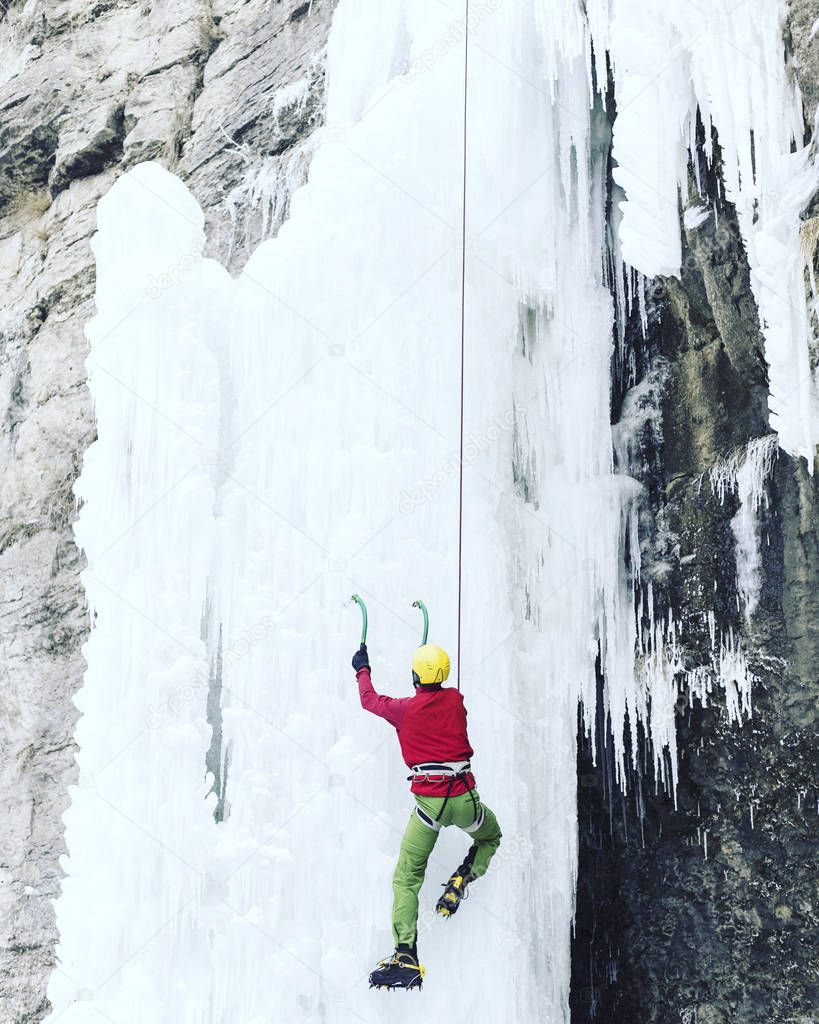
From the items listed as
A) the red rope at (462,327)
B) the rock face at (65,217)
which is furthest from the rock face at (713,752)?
the rock face at (65,217)

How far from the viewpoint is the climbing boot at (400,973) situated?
404cm

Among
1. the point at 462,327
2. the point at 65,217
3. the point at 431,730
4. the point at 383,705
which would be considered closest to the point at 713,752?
the point at 431,730

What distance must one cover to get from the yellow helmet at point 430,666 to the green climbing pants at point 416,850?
47cm

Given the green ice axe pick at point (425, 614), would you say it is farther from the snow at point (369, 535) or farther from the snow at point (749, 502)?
the snow at point (749, 502)

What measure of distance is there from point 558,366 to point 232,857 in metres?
2.95

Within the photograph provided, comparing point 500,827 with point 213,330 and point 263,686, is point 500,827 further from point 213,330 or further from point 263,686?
point 213,330

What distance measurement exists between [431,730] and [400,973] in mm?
906

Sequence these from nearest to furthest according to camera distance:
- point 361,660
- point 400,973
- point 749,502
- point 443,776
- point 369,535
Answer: point 400,973
point 443,776
point 361,660
point 749,502
point 369,535

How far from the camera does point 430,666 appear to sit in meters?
4.36

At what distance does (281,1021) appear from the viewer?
4758mm

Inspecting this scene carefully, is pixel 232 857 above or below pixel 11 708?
below

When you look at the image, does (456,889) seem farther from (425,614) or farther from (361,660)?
(425,614)

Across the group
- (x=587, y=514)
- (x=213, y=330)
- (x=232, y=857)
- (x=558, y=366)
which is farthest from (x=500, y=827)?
(x=213, y=330)

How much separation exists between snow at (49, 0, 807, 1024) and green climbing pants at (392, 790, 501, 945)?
1.28 feet
